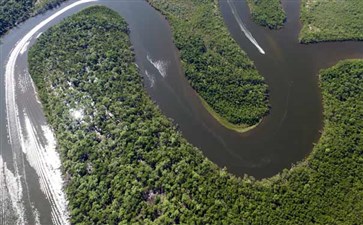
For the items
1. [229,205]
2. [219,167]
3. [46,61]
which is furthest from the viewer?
[46,61]

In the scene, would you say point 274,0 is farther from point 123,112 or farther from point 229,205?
point 229,205

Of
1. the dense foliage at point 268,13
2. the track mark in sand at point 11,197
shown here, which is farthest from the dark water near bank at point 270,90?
the track mark in sand at point 11,197

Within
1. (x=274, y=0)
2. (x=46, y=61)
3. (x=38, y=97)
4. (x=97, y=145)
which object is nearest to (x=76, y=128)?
(x=97, y=145)

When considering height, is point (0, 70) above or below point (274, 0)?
above

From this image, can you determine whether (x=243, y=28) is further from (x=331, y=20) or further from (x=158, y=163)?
(x=158, y=163)

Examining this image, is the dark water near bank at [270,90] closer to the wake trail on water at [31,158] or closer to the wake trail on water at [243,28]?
the wake trail on water at [243,28]

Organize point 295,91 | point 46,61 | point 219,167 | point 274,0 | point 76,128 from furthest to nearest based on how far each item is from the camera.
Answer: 1. point 274,0
2. point 46,61
3. point 295,91
4. point 76,128
5. point 219,167
